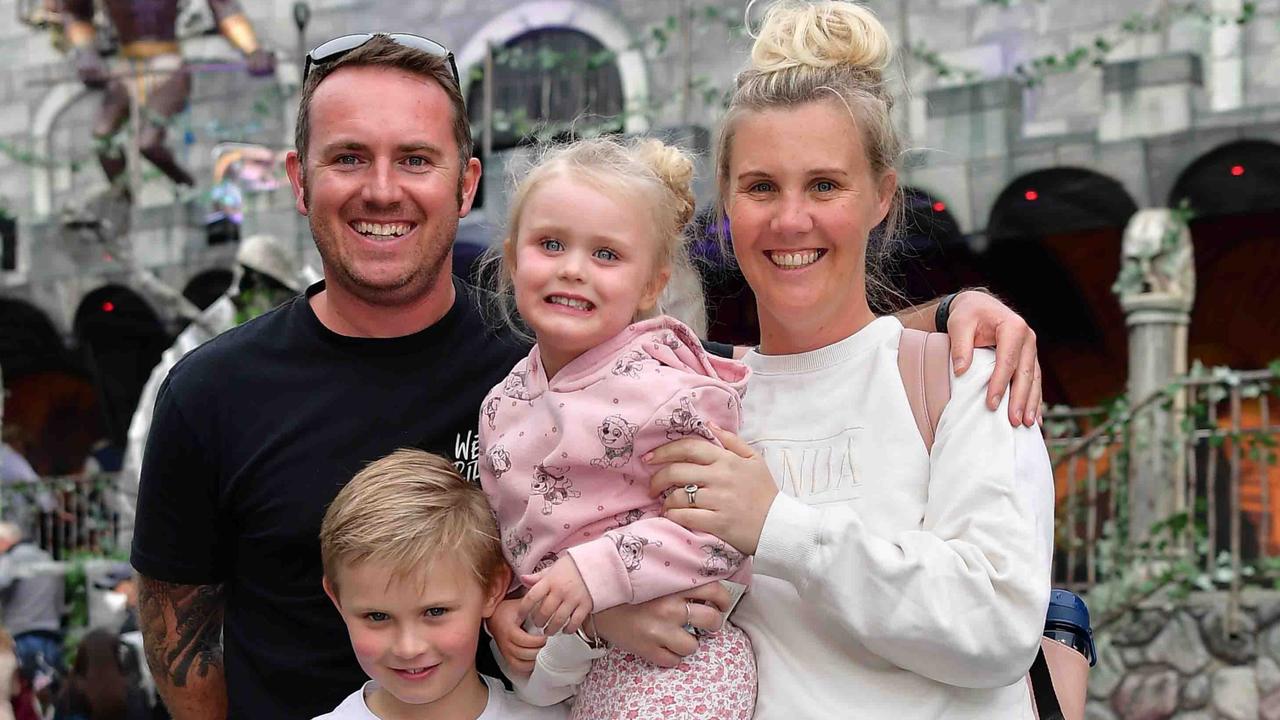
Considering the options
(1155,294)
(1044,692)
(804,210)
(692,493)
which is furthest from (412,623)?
(1155,294)

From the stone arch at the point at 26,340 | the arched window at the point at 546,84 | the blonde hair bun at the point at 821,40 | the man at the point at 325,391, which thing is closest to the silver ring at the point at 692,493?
the man at the point at 325,391

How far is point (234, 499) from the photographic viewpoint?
2615 mm

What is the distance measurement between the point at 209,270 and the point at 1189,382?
26.2ft

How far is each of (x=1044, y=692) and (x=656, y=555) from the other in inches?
27.2

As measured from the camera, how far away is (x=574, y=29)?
428 inches

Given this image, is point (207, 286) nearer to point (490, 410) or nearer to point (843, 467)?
point (490, 410)

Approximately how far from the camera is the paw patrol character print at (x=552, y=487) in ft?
7.30

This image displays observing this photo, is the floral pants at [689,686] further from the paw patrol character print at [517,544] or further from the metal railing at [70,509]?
the metal railing at [70,509]

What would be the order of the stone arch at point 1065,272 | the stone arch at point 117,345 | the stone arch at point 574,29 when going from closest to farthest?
the stone arch at point 1065,272, the stone arch at point 574,29, the stone arch at point 117,345

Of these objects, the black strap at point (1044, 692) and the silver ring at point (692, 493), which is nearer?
the silver ring at point (692, 493)

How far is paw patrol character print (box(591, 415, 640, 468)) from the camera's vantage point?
219 centimetres

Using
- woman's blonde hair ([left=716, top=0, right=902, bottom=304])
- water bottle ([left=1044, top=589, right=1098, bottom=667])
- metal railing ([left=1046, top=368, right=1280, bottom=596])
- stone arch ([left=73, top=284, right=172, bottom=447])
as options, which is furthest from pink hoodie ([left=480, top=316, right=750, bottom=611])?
stone arch ([left=73, top=284, right=172, bottom=447])

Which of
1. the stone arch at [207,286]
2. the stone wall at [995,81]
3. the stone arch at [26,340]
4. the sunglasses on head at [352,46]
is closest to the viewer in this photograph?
the sunglasses on head at [352,46]

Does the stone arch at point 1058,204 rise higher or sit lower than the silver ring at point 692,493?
higher
